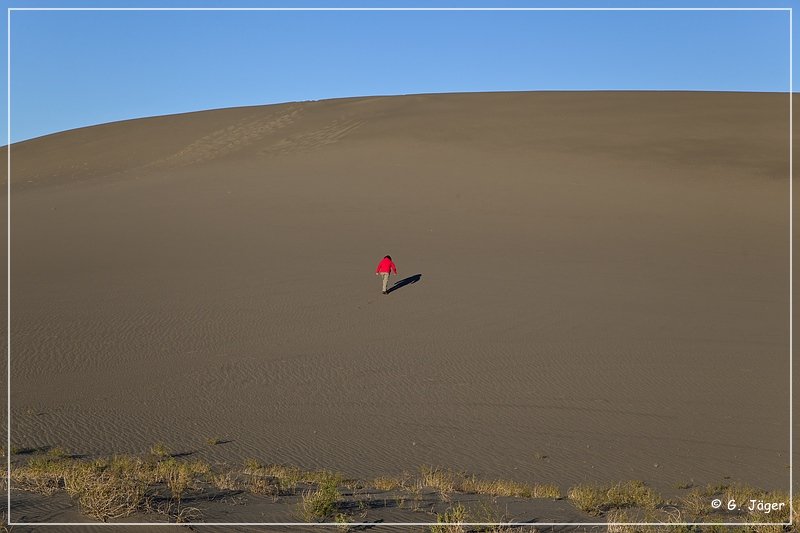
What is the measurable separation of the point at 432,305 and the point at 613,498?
11.0 metres

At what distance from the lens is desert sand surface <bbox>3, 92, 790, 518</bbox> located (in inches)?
410

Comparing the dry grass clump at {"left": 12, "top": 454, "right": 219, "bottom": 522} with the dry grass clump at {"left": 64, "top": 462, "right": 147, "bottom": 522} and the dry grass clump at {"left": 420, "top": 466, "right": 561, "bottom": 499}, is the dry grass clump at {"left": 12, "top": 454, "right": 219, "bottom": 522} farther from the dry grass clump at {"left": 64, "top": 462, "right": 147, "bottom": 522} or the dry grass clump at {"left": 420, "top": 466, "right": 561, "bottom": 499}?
the dry grass clump at {"left": 420, "top": 466, "right": 561, "bottom": 499}

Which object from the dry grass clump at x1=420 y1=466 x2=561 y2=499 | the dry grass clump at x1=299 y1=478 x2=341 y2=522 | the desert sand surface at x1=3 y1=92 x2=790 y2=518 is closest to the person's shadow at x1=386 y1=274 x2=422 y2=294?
the desert sand surface at x1=3 y1=92 x2=790 y2=518

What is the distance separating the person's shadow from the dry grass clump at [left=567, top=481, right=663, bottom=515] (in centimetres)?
1169

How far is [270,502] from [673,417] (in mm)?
6760

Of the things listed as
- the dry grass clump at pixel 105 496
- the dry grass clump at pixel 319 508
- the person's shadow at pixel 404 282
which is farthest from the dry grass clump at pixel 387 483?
the person's shadow at pixel 404 282

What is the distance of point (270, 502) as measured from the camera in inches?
256

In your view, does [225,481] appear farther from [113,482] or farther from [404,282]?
[404,282]

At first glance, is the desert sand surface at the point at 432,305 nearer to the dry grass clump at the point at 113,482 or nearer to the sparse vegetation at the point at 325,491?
the sparse vegetation at the point at 325,491

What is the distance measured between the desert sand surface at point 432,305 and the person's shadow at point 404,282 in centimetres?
28

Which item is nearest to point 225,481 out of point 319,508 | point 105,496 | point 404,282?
point 319,508

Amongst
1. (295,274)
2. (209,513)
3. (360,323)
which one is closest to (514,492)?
(209,513)

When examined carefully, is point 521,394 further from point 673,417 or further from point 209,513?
point 209,513

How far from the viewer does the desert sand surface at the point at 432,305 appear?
10.4 meters
